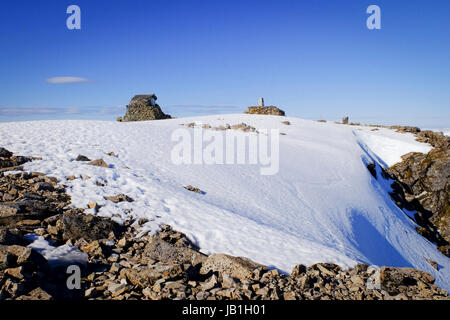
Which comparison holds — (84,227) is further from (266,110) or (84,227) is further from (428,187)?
(266,110)

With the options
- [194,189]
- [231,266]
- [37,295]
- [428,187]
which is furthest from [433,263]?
[37,295]

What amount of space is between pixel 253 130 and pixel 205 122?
519cm

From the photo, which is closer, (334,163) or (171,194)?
(171,194)

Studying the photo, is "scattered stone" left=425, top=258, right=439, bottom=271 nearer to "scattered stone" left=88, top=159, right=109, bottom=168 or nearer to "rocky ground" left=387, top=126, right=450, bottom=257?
"rocky ground" left=387, top=126, right=450, bottom=257

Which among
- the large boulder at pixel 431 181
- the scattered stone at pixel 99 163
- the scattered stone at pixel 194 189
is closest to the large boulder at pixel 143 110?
the scattered stone at pixel 99 163

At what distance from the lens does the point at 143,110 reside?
3158 centimetres

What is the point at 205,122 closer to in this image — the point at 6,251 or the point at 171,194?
the point at 171,194

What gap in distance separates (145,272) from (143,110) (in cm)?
2838

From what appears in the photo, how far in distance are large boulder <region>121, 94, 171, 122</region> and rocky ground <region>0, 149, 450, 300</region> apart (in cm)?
2439

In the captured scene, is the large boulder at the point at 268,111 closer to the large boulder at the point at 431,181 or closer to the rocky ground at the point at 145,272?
the large boulder at the point at 431,181

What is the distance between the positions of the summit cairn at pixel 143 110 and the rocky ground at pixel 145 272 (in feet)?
80.0

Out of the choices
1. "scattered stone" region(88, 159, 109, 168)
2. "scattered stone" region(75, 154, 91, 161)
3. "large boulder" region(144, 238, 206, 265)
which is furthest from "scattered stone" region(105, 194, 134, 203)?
"scattered stone" region(75, 154, 91, 161)
